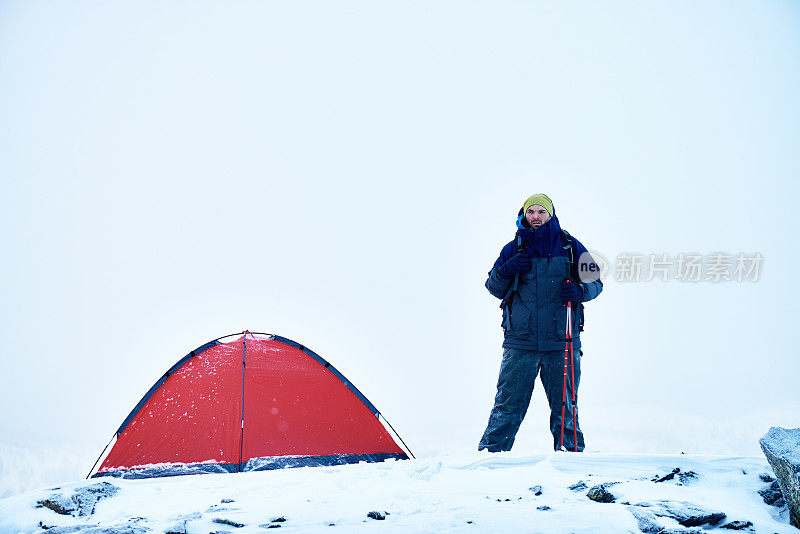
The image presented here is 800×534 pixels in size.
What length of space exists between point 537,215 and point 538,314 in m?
0.91

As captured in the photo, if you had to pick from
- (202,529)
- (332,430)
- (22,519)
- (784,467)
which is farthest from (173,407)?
(784,467)

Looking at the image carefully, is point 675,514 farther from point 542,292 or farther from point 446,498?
point 542,292

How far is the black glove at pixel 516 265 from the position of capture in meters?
5.14

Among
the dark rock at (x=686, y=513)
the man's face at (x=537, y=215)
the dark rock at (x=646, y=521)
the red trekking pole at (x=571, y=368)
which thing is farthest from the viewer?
the man's face at (x=537, y=215)

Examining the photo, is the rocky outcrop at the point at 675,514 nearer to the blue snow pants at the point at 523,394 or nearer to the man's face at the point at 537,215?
the blue snow pants at the point at 523,394

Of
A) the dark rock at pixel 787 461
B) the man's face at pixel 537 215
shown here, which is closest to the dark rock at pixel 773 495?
the dark rock at pixel 787 461

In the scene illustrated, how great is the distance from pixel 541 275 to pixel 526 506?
8.11 feet

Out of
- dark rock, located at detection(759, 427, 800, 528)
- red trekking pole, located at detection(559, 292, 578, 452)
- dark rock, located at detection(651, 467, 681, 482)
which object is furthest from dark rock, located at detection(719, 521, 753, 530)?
red trekking pole, located at detection(559, 292, 578, 452)

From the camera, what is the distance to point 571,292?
504cm

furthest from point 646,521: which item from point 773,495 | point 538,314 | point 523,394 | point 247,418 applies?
point 247,418

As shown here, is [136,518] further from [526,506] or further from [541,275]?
[541,275]

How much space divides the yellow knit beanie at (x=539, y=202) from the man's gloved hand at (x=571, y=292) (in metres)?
0.71

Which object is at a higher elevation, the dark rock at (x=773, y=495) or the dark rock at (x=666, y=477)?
the dark rock at (x=773, y=495)

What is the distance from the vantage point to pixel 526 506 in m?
3.10
